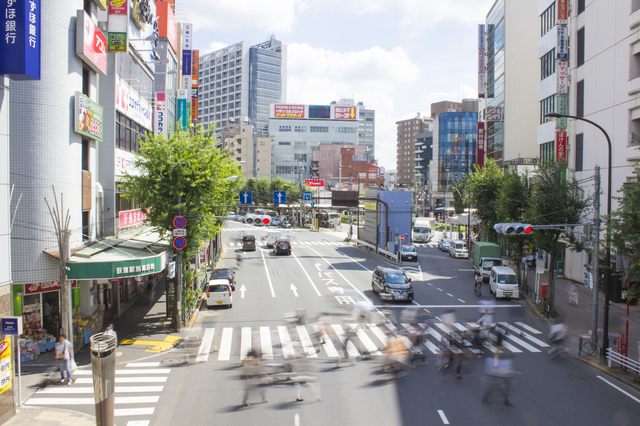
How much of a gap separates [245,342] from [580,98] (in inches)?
1133

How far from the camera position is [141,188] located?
2041cm

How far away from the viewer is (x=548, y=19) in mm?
37812

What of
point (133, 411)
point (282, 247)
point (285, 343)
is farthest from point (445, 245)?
point (133, 411)

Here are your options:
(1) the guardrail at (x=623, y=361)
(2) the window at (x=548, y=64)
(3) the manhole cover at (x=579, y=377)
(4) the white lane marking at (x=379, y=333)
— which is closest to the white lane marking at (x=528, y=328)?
(1) the guardrail at (x=623, y=361)

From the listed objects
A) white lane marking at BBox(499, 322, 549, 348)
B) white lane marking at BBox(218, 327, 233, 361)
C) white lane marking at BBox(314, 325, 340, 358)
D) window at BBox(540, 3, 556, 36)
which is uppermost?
window at BBox(540, 3, 556, 36)

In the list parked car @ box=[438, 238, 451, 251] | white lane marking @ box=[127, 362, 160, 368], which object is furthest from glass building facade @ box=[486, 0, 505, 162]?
white lane marking @ box=[127, 362, 160, 368]

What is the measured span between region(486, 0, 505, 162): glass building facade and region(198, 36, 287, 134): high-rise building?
98.7m

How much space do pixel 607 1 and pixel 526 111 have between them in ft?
122

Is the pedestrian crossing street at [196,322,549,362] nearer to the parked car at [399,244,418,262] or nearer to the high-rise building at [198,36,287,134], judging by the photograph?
the parked car at [399,244,418,262]

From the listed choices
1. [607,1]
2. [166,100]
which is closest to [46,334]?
[166,100]

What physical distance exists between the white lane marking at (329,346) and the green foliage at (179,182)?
25.5ft

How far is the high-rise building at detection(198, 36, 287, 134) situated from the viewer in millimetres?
168375

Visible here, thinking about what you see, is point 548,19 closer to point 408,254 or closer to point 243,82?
point 408,254

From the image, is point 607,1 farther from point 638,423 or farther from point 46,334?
point 46,334
